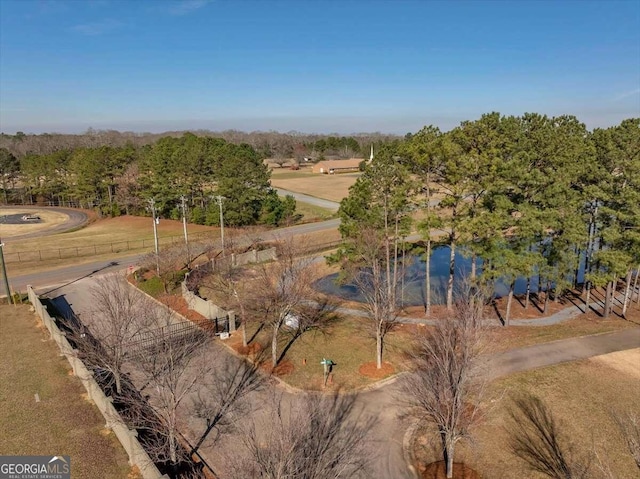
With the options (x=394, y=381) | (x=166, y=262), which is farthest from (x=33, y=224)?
(x=394, y=381)

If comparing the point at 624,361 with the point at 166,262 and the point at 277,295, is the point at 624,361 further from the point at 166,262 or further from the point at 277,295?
the point at 166,262

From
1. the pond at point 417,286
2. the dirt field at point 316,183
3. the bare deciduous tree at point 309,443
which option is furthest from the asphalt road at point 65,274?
the dirt field at point 316,183

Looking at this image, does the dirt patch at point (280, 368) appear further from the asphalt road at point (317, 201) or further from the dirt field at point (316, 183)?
the dirt field at point (316, 183)

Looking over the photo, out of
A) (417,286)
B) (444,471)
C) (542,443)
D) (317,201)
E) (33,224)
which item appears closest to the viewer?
(444,471)

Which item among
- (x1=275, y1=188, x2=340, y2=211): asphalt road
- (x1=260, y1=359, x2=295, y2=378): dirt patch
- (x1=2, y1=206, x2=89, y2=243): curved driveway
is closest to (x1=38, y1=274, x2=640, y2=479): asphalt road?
(x1=260, y1=359, x2=295, y2=378): dirt patch

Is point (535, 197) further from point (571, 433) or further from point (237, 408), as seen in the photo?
point (237, 408)

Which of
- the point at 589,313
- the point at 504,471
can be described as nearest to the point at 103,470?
the point at 504,471

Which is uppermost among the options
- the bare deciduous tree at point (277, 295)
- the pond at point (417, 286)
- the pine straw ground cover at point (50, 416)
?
the bare deciduous tree at point (277, 295)
